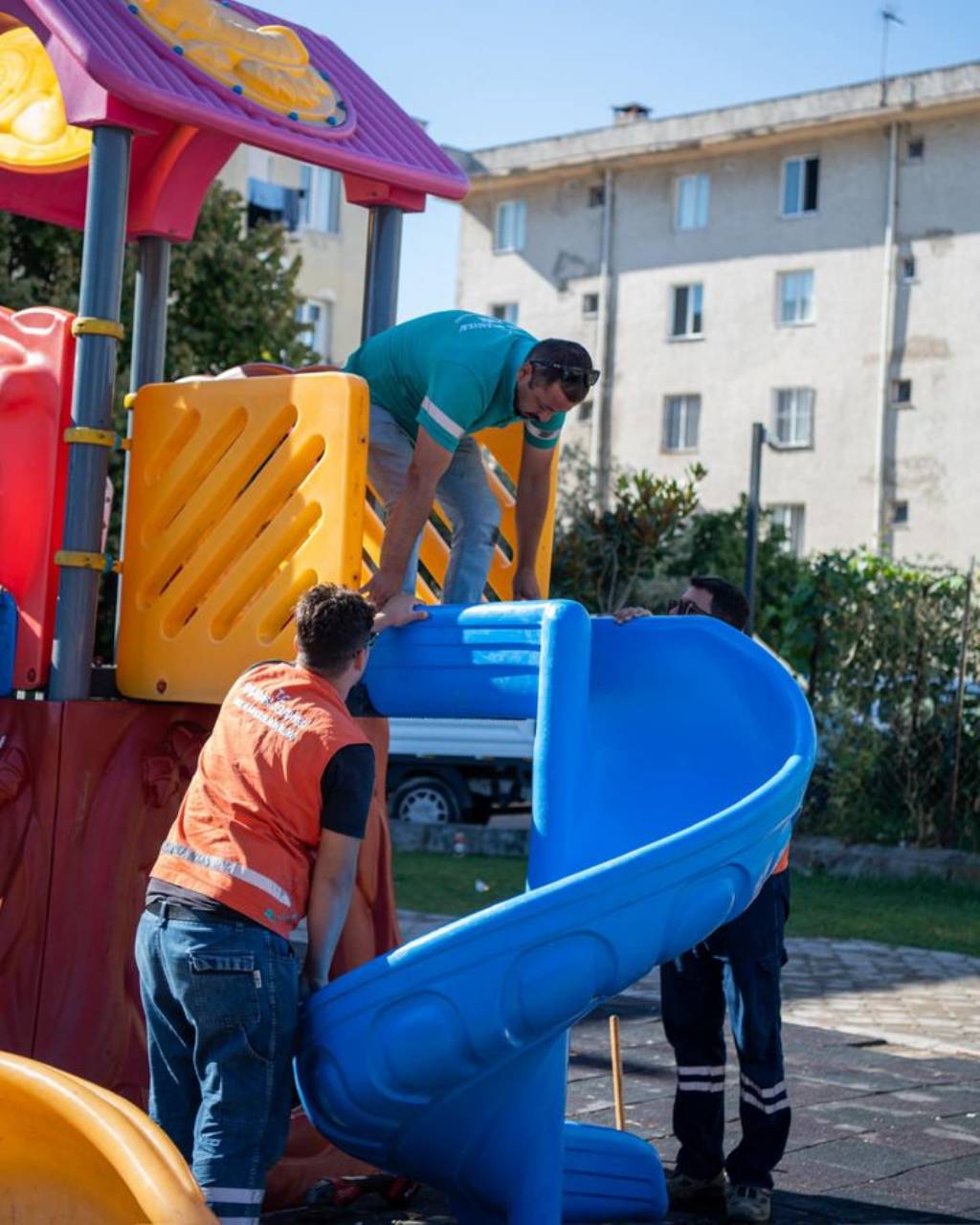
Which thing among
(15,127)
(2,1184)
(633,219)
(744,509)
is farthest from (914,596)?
(633,219)

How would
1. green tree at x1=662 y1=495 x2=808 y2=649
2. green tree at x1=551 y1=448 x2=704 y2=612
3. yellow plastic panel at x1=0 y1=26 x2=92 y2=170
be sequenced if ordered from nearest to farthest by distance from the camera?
yellow plastic panel at x1=0 y1=26 x2=92 y2=170 < green tree at x1=551 y1=448 x2=704 y2=612 < green tree at x1=662 y1=495 x2=808 y2=649

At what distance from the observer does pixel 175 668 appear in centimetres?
602

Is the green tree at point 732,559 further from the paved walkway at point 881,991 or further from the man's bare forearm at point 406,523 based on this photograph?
the man's bare forearm at point 406,523

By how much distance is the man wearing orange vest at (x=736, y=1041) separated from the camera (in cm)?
583

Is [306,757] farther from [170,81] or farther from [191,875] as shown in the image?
[170,81]

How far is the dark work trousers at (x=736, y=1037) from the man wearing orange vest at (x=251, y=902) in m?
1.76

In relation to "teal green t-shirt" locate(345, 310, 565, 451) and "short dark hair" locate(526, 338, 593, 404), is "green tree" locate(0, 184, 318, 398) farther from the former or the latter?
"short dark hair" locate(526, 338, 593, 404)

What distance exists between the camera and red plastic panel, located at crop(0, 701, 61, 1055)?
19.5 feet

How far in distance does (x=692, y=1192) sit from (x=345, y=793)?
92.8 inches

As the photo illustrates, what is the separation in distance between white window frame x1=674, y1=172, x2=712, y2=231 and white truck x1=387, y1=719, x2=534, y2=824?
2402 cm

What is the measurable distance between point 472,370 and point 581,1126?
2.40m

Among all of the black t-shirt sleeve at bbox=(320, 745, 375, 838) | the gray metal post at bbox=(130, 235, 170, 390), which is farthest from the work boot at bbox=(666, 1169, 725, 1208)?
the gray metal post at bbox=(130, 235, 170, 390)

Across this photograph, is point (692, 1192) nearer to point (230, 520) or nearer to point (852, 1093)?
point (852, 1093)

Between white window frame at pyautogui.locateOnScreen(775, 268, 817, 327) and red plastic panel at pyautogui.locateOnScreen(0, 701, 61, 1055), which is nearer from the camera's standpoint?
red plastic panel at pyautogui.locateOnScreen(0, 701, 61, 1055)
